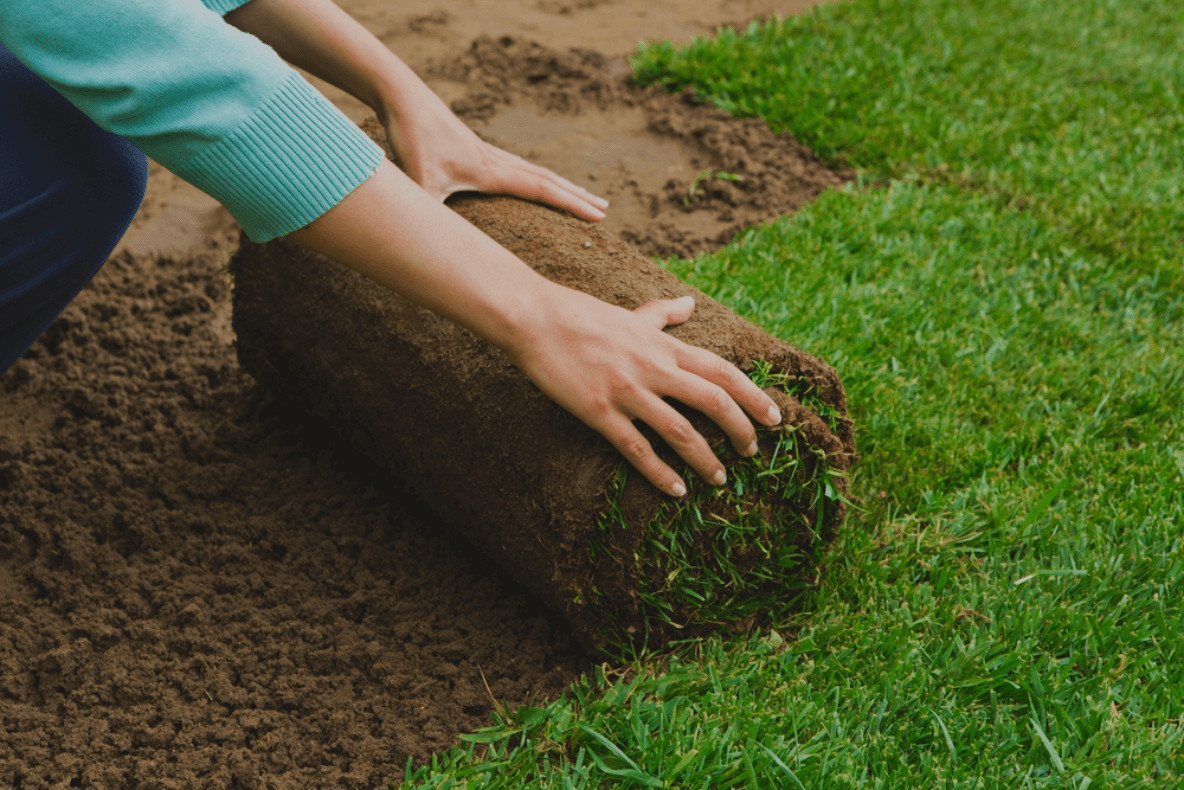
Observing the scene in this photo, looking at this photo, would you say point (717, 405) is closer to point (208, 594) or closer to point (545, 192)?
point (545, 192)

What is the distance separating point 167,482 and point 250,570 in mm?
418

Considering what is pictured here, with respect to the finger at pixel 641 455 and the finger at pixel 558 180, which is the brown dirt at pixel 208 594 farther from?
the finger at pixel 558 180

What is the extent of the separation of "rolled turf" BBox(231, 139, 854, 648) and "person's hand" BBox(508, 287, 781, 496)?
0.26ft

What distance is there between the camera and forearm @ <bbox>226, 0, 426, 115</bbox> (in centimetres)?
223

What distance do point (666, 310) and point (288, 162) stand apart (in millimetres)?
777

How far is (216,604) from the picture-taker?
7.36 feet

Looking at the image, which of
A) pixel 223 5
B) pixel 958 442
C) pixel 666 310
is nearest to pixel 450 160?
pixel 223 5

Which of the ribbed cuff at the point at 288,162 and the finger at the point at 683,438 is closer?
the ribbed cuff at the point at 288,162

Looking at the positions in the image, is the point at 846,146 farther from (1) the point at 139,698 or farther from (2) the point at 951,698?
(1) the point at 139,698

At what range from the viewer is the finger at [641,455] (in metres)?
1.77

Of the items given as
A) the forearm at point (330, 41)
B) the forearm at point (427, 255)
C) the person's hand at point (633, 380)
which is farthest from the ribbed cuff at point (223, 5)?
the person's hand at point (633, 380)

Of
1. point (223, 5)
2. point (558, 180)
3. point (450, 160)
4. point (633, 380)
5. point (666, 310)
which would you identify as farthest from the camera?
point (558, 180)

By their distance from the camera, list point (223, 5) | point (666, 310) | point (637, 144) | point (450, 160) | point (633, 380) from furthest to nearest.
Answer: point (637, 144), point (450, 160), point (223, 5), point (666, 310), point (633, 380)

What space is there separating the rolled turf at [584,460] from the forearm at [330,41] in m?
0.32
